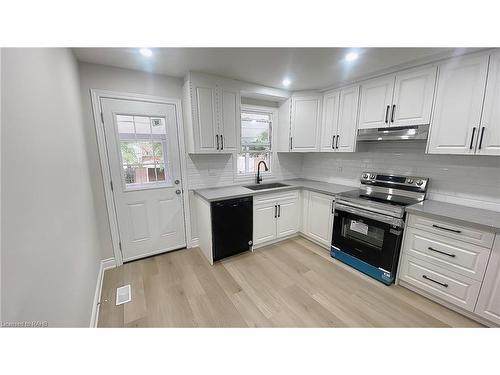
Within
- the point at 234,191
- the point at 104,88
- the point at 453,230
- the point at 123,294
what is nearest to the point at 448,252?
the point at 453,230

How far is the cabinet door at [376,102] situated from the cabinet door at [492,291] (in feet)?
5.06

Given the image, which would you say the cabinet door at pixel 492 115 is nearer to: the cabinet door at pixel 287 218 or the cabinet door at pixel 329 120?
Result: the cabinet door at pixel 329 120

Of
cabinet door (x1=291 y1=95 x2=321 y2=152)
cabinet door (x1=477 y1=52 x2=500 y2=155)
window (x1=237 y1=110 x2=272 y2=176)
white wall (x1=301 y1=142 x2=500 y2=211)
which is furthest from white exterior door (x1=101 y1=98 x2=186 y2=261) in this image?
cabinet door (x1=477 y1=52 x2=500 y2=155)

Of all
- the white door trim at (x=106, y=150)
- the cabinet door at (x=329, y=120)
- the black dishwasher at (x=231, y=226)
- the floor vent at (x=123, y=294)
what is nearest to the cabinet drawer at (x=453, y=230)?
the cabinet door at (x=329, y=120)

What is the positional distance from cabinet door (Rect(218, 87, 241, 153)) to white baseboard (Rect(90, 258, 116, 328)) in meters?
2.07

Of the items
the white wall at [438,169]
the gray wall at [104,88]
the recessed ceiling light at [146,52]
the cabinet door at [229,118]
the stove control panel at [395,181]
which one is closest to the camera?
the recessed ceiling light at [146,52]

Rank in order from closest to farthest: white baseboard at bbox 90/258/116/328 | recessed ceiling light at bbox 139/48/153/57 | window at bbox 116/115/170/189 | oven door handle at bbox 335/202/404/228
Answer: white baseboard at bbox 90/258/116/328 → recessed ceiling light at bbox 139/48/153/57 → oven door handle at bbox 335/202/404/228 → window at bbox 116/115/170/189

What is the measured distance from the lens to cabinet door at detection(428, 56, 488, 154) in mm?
1712

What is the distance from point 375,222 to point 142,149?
2.96m

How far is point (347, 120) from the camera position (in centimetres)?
269

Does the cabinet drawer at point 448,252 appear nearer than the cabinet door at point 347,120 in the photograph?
Yes

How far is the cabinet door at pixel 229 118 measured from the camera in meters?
2.56

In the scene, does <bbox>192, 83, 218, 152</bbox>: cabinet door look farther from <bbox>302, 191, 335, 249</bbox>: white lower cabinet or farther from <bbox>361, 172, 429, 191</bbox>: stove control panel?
<bbox>361, 172, 429, 191</bbox>: stove control panel

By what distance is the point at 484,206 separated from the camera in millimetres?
1915
